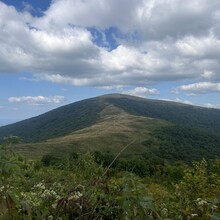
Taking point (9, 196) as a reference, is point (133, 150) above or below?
below

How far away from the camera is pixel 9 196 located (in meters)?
2.67

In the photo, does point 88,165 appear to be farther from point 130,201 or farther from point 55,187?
point 130,201

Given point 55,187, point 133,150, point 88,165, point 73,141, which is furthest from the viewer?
point 73,141

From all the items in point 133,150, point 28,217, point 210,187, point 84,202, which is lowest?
point 133,150

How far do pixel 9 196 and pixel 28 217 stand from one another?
0.27 meters

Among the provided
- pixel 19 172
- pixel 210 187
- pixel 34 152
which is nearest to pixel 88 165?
pixel 210 187

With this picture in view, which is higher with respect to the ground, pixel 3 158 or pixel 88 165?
pixel 3 158

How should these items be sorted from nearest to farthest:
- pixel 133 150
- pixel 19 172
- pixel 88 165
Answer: pixel 19 172 → pixel 88 165 → pixel 133 150

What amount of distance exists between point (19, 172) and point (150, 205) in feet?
3.65

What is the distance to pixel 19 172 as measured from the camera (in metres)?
2.99

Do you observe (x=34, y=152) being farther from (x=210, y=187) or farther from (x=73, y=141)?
(x=210, y=187)

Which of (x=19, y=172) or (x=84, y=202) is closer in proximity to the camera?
(x=19, y=172)

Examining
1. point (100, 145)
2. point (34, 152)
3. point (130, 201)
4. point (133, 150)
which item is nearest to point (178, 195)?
point (130, 201)

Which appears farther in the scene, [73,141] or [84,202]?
[73,141]
